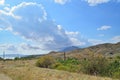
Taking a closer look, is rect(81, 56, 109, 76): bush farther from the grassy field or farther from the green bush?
the grassy field

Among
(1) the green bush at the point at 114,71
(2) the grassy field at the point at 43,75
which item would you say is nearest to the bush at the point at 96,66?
(1) the green bush at the point at 114,71

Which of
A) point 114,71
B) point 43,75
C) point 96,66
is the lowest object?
point 43,75

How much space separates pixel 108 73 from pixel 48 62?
23015mm

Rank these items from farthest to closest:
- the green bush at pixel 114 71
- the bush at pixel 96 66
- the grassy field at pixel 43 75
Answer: the bush at pixel 96 66
the green bush at pixel 114 71
the grassy field at pixel 43 75

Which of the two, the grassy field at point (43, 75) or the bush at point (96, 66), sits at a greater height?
the bush at point (96, 66)

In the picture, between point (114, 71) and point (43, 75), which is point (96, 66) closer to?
point (114, 71)

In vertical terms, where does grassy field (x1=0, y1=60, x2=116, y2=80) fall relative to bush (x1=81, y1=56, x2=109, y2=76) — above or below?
below

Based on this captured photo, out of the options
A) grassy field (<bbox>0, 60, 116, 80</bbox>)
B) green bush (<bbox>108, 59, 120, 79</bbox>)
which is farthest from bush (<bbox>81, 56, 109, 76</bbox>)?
grassy field (<bbox>0, 60, 116, 80</bbox>)

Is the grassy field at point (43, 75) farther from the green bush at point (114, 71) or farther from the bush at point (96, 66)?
the bush at point (96, 66)

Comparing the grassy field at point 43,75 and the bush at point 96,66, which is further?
the bush at point 96,66

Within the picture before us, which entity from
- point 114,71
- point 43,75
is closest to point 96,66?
point 114,71

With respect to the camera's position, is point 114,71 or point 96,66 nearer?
point 114,71

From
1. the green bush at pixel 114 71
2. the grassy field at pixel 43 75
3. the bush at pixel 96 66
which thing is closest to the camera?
the grassy field at pixel 43 75

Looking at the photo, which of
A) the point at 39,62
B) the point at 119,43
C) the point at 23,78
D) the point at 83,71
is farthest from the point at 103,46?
the point at 23,78
